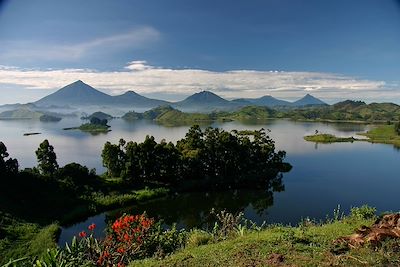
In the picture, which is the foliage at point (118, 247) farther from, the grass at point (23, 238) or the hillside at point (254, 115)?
the hillside at point (254, 115)

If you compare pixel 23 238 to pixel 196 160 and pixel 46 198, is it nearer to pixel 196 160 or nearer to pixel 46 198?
pixel 46 198

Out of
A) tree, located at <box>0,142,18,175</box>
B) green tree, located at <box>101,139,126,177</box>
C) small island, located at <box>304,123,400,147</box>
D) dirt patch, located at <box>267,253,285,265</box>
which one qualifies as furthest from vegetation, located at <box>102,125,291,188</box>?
small island, located at <box>304,123,400,147</box>

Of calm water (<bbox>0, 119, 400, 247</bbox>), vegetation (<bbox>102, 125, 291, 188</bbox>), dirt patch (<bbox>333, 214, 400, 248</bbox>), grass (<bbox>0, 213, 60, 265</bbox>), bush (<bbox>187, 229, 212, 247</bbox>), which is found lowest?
calm water (<bbox>0, 119, 400, 247</bbox>)

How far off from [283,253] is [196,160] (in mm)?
27162

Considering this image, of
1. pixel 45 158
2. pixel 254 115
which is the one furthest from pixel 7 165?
pixel 254 115

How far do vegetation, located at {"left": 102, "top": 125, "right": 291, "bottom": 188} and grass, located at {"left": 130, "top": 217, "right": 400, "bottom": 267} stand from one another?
24.2 m

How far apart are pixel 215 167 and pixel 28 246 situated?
1965 centimetres

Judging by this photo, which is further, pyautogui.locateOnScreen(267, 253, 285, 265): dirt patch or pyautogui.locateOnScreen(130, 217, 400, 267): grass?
pyautogui.locateOnScreen(267, 253, 285, 265): dirt patch

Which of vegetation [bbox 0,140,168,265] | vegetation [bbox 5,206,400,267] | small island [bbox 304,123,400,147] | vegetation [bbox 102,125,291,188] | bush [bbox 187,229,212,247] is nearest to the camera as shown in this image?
vegetation [bbox 5,206,400,267]

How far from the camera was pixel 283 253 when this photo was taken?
659 cm

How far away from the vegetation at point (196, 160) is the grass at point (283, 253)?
79.5 ft

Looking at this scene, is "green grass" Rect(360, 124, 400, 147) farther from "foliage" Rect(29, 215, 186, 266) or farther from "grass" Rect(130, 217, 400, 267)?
"foliage" Rect(29, 215, 186, 266)

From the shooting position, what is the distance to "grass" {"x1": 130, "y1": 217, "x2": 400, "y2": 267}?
5988 mm

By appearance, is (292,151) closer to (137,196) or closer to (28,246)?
(137,196)
